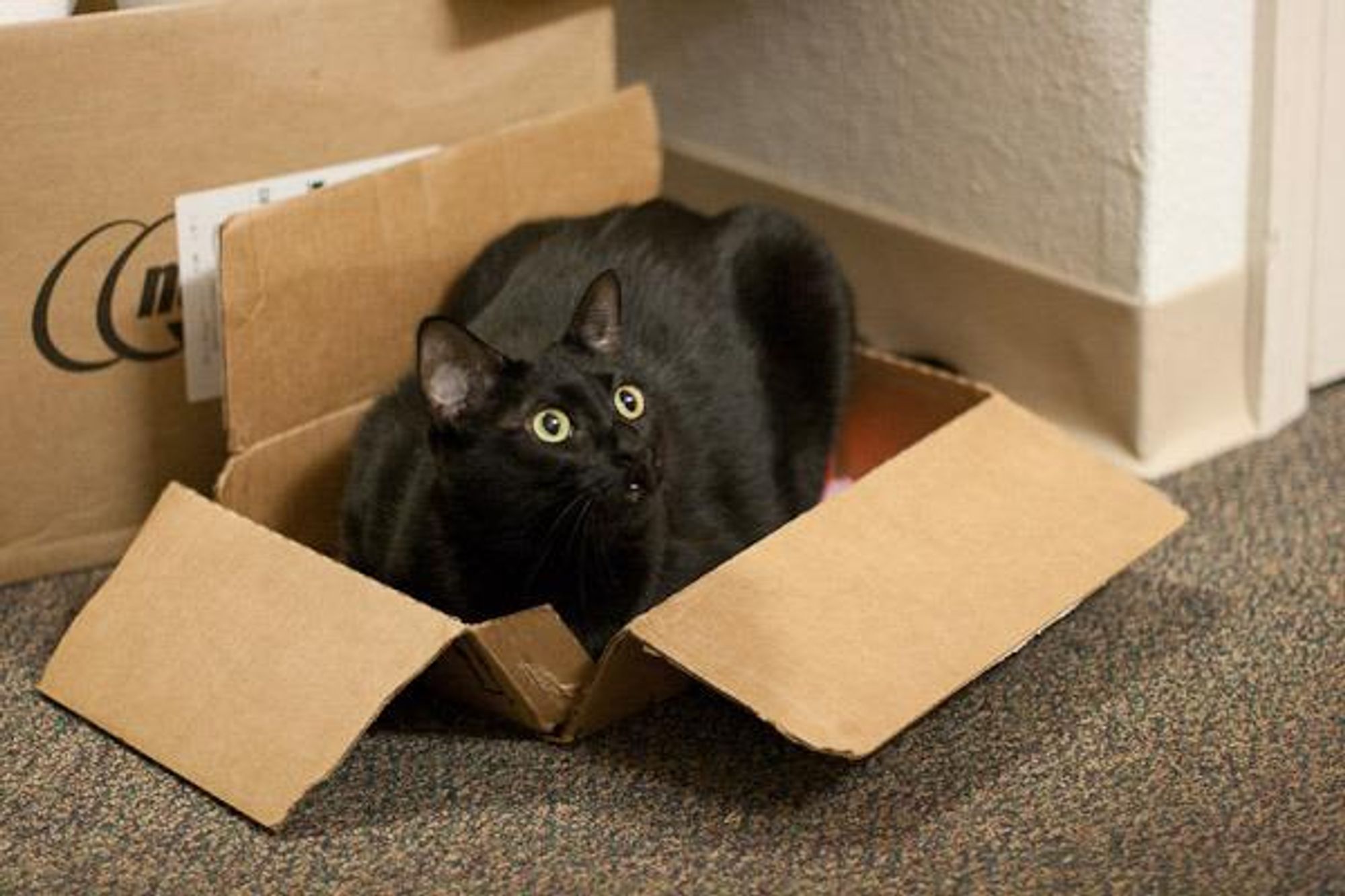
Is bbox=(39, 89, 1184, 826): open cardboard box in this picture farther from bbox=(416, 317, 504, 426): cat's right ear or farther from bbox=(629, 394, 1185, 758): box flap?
bbox=(416, 317, 504, 426): cat's right ear

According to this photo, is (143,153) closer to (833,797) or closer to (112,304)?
(112,304)

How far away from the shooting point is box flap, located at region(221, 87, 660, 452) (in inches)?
61.4

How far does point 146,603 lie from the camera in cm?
143

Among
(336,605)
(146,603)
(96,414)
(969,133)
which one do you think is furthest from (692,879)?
(969,133)

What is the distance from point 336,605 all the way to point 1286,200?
3.25 ft

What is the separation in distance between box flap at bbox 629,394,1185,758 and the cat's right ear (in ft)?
0.65

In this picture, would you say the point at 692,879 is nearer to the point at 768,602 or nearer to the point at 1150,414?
the point at 768,602

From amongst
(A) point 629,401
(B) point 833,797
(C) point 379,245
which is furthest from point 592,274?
(B) point 833,797

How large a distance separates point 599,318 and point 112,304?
0.49m

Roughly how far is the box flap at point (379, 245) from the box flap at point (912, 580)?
18.4 inches

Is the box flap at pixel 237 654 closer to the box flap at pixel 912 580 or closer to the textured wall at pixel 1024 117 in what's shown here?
the box flap at pixel 912 580

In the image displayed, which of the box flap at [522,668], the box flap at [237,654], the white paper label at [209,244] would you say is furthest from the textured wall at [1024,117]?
the box flap at [237,654]

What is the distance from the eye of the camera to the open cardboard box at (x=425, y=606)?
1287 mm

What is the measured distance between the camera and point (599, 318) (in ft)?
4.63
